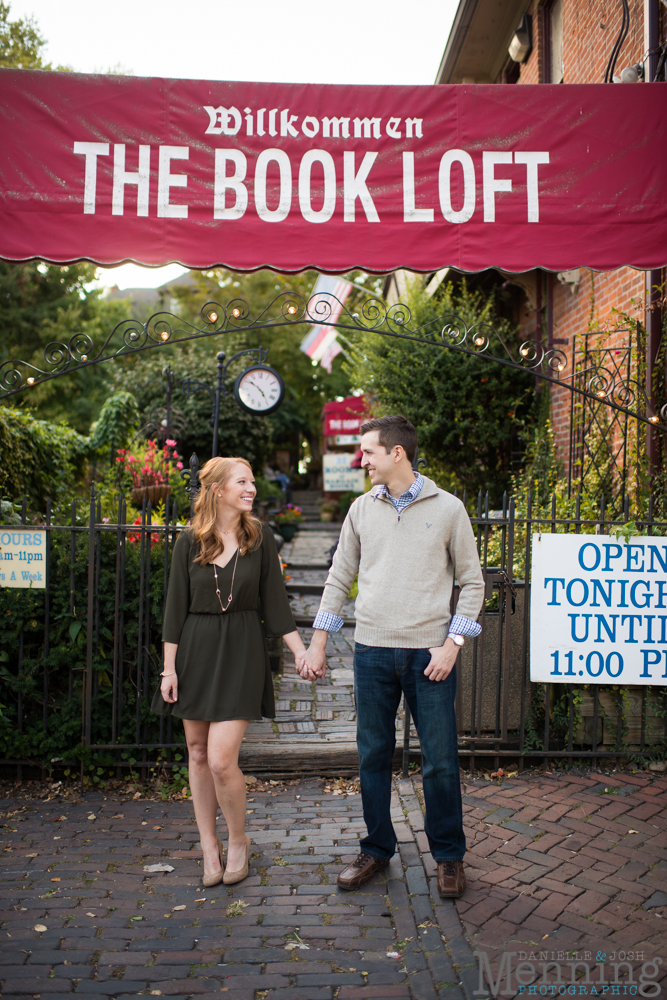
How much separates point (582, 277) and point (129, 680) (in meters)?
6.60

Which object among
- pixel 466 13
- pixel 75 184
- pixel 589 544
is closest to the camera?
pixel 75 184

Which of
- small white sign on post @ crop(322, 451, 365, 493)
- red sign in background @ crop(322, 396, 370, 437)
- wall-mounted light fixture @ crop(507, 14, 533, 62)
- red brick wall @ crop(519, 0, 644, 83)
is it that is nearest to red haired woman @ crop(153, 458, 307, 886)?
red brick wall @ crop(519, 0, 644, 83)

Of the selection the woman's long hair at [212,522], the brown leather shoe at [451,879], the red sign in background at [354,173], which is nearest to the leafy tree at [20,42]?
the red sign in background at [354,173]

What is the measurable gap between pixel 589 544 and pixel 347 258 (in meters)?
2.24

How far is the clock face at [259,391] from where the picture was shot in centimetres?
1008

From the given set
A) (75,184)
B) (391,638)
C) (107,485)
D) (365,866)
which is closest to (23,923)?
(365,866)

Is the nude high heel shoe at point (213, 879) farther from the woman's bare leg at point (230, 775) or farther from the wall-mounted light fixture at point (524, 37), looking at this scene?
the wall-mounted light fixture at point (524, 37)

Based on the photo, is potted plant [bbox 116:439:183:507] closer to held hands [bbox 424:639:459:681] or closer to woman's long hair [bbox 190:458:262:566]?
woman's long hair [bbox 190:458:262:566]

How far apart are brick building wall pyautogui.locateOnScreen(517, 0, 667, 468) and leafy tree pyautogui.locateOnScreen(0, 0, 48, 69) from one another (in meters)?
17.9

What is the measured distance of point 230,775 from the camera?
3.21 m

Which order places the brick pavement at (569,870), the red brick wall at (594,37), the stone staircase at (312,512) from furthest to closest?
the stone staircase at (312,512) → the red brick wall at (594,37) → the brick pavement at (569,870)

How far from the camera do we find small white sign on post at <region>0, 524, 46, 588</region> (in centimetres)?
446

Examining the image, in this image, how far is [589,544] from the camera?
4.45 meters

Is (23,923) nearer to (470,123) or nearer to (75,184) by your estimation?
(75,184)
